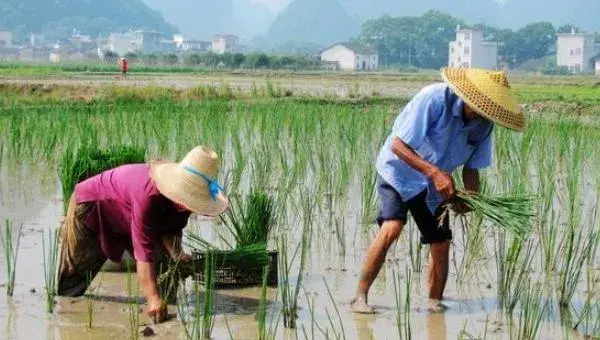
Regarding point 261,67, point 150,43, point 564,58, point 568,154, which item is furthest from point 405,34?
point 568,154

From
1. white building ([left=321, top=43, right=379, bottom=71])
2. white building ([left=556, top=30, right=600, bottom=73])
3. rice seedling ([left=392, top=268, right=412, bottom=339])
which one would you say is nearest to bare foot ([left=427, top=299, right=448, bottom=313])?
rice seedling ([left=392, top=268, right=412, bottom=339])

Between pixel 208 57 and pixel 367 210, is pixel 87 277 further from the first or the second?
pixel 208 57

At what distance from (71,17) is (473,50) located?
94120 millimetres

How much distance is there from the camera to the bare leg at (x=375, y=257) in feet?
13.3

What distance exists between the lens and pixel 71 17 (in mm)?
163125

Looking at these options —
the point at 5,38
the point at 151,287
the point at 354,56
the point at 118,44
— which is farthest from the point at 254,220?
the point at 118,44

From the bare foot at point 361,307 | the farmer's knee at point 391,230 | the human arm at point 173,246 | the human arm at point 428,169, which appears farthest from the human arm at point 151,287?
the human arm at point 428,169

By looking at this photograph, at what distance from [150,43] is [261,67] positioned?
263 ft

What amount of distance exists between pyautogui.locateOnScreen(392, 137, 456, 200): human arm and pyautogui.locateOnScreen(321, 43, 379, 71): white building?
83940 millimetres

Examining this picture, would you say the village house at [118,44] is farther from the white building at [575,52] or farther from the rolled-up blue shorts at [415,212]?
the rolled-up blue shorts at [415,212]

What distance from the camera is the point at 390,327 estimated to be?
395cm

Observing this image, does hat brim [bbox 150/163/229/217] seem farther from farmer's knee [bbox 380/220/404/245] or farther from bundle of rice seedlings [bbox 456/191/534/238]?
bundle of rice seedlings [bbox 456/191/534/238]

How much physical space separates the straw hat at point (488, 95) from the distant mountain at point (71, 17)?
147 m

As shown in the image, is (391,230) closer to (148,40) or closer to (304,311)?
(304,311)
